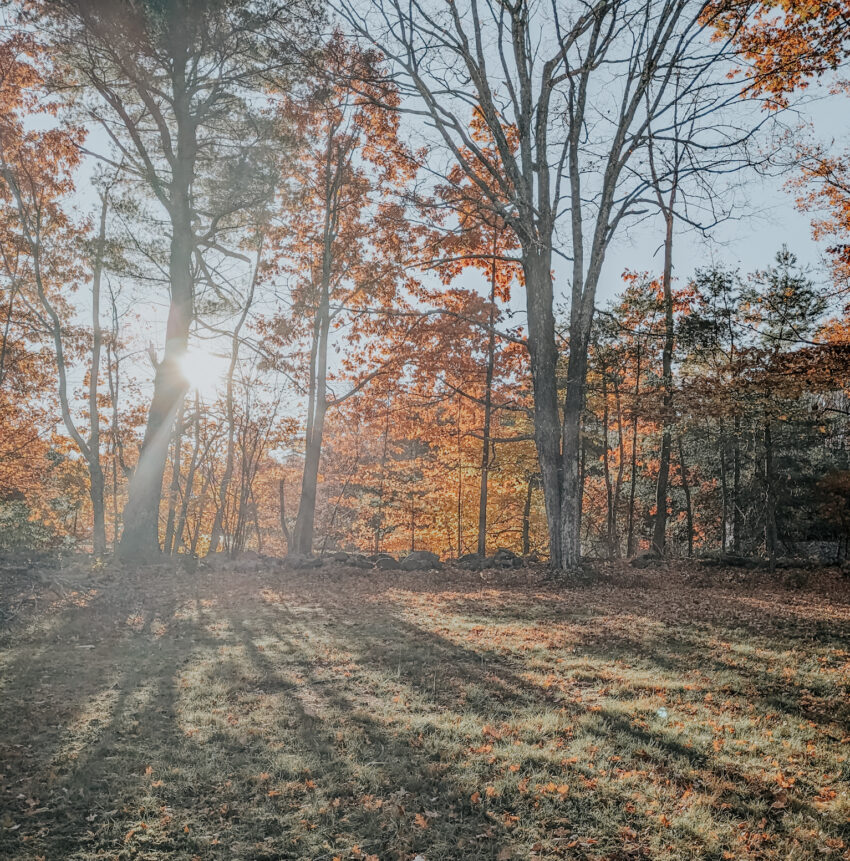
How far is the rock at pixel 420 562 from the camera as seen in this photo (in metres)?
12.9

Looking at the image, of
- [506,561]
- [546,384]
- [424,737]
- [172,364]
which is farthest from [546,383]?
[172,364]

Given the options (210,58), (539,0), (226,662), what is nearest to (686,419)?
(539,0)

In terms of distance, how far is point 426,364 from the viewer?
49.1 ft

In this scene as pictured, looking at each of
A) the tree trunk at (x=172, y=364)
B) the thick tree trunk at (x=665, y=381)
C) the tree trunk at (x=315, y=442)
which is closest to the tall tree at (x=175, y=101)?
the tree trunk at (x=172, y=364)

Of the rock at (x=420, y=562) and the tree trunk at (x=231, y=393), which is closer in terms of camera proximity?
the rock at (x=420, y=562)

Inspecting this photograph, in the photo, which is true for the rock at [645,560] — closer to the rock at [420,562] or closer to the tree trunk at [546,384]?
the tree trunk at [546,384]

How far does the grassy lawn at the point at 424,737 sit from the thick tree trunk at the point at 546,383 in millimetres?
3379

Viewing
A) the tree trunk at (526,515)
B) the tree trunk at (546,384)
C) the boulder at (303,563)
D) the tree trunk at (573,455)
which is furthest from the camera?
the tree trunk at (526,515)

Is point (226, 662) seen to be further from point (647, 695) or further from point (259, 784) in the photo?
point (647, 695)

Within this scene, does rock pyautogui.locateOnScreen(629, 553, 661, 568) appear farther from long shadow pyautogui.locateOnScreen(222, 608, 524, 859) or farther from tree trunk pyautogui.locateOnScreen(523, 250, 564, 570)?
long shadow pyautogui.locateOnScreen(222, 608, 524, 859)

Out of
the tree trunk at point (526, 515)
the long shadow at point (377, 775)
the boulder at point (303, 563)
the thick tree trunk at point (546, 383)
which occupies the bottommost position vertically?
the long shadow at point (377, 775)

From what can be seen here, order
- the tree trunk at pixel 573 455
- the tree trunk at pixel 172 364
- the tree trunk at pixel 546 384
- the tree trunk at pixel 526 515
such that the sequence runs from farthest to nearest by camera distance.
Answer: the tree trunk at pixel 526 515
the tree trunk at pixel 172 364
the tree trunk at pixel 546 384
the tree trunk at pixel 573 455

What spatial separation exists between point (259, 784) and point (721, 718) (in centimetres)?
349

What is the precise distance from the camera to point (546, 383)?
11234 mm
